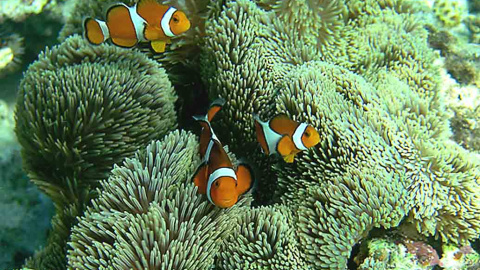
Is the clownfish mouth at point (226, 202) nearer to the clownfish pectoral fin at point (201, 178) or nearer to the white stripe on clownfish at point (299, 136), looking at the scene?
the clownfish pectoral fin at point (201, 178)

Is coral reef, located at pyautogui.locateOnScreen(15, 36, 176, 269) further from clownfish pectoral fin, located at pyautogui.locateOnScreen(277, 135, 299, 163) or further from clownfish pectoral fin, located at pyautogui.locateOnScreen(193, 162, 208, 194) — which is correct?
clownfish pectoral fin, located at pyautogui.locateOnScreen(277, 135, 299, 163)

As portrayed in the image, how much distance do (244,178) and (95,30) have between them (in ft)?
3.43

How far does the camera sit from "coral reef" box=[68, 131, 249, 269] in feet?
4.22

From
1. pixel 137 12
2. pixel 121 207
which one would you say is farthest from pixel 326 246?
pixel 137 12

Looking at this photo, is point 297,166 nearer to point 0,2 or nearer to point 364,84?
point 364,84

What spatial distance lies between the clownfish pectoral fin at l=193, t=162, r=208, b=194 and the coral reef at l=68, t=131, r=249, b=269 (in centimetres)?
3

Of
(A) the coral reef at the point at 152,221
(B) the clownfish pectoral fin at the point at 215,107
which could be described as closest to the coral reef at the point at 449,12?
(B) the clownfish pectoral fin at the point at 215,107

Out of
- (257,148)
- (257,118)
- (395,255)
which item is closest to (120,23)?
(257,118)

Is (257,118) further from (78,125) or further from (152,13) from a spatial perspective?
(78,125)

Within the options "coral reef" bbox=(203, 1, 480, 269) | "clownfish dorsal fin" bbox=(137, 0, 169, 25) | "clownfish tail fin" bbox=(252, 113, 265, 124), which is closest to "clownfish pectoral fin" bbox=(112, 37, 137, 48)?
"clownfish dorsal fin" bbox=(137, 0, 169, 25)

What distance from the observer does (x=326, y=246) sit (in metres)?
1.45

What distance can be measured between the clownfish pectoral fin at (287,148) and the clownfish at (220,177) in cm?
20

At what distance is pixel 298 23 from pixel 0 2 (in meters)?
2.56

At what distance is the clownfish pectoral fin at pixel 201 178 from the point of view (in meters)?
1.47
